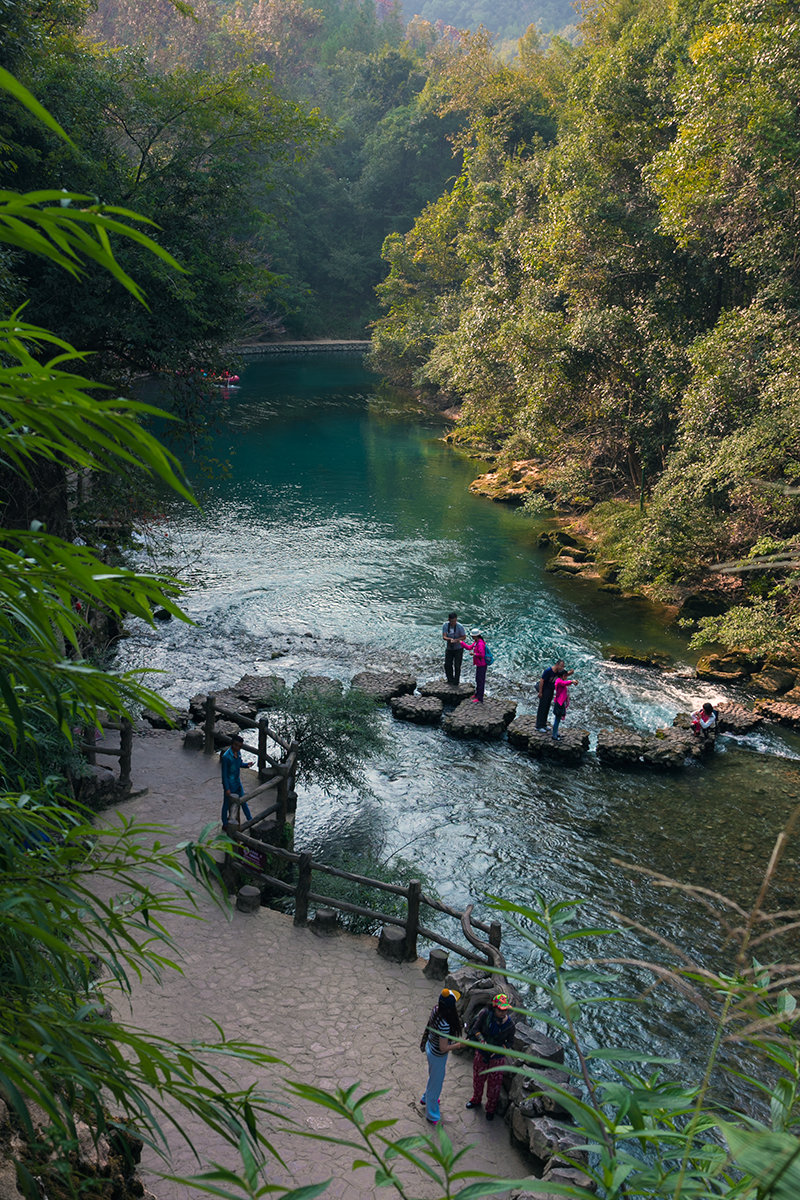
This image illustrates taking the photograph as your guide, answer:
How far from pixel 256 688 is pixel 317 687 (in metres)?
2.64

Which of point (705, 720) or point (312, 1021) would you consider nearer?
point (312, 1021)

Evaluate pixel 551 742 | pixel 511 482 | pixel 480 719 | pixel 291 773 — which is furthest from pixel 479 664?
pixel 511 482

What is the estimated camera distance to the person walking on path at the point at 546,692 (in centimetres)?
1541

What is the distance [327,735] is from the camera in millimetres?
12969

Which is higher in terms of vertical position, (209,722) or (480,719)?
(209,722)

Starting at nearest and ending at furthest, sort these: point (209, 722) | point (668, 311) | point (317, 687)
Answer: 1. point (209, 722)
2. point (317, 687)
3. point (668, 311)

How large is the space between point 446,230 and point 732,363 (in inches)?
1291

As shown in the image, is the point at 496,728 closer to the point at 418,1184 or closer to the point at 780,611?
the point at 780,611

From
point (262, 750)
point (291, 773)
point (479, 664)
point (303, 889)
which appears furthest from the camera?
point (479, 664)

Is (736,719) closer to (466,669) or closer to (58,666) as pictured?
(466,669)

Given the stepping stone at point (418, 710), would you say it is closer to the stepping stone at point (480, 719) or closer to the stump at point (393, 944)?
the stepping stone at point (480, 719)

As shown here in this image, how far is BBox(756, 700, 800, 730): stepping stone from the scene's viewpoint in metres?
16.6

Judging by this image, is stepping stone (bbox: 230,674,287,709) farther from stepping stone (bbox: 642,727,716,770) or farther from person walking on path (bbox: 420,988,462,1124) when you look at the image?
person walking on path (bbox: 420,988,462,1124)

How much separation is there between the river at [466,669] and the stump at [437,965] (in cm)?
99
